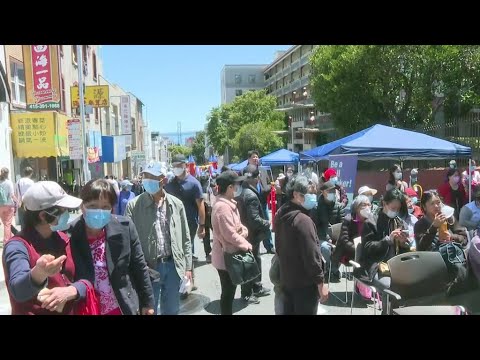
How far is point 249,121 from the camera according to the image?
59.6m

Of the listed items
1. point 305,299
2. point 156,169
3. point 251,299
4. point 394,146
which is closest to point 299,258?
point 305,299

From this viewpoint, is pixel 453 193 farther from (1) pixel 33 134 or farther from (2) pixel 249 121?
(2) pixel 249 121

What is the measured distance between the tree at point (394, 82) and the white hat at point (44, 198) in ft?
68.2

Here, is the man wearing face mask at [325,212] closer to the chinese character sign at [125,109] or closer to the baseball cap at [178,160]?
the baseball cap at [178,160]

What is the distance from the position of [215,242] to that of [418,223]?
2155mm

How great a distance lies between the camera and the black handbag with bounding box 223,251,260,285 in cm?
473

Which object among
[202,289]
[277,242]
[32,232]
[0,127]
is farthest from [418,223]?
[0,127]

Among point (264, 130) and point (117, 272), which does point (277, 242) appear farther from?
point (264, 130)

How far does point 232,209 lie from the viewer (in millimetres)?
4875

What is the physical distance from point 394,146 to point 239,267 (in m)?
5.73

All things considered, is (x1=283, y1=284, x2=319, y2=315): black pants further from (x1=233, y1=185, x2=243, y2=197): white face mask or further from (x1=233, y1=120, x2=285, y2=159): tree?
(x1=233, y1=120, x2=285, y2=159): tree

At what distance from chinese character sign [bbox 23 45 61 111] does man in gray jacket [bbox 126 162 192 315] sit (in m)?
13.3

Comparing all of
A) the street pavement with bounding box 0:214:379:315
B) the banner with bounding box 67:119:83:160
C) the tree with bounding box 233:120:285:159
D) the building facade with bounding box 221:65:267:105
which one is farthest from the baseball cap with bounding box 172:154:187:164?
the building facade with bounding box 221:65:267:105

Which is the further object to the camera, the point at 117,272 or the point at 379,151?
the point at 379,151
